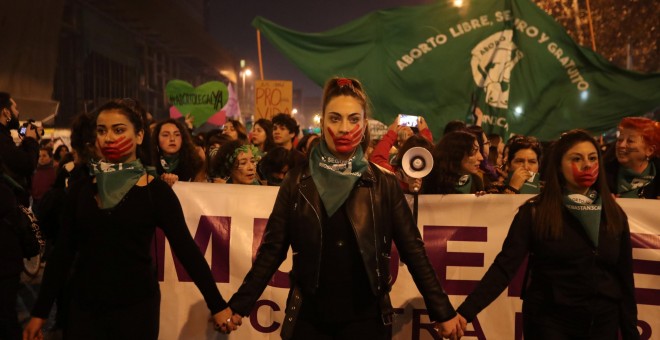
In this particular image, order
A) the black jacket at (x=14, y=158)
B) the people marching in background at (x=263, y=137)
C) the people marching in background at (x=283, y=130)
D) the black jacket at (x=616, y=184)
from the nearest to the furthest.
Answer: the black jacket at (x=616, y=184), the black jacket at (x=14, y=158), the people marching in background at (x=283, y=130), the people marching in background at (x=263, y=137)

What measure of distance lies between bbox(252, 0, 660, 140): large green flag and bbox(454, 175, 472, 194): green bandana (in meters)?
1.89

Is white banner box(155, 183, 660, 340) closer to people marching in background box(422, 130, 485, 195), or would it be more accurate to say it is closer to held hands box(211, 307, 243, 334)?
people marching in background box(422, 130, 485, 195)

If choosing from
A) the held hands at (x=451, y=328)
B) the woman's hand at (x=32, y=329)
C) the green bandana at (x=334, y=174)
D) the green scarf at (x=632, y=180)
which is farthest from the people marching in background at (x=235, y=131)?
the held hands at (x=451, y=328)

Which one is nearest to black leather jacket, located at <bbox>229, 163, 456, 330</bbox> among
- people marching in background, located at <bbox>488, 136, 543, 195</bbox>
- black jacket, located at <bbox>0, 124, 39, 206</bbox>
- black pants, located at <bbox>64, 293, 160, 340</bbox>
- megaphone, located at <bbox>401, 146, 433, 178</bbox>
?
black pants, located at <bbox>64, 293, 160, 340</bbox>

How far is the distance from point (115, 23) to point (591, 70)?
1663 inches

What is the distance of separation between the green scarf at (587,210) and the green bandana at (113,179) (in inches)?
91.3

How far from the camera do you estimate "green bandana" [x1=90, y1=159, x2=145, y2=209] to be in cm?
335

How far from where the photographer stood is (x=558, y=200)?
11.9 ft

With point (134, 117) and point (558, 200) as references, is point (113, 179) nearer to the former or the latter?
point (134, 117)

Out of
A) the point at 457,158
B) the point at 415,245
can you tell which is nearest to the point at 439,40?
the point at 457,158

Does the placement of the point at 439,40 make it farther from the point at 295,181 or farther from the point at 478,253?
the point at 295,181

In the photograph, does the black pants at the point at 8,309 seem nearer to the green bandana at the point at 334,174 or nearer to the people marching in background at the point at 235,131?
the green bandana at the point at 334,174

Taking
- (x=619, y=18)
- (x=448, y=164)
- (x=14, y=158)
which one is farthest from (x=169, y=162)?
(x=619, y=18)

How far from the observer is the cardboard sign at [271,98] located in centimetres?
1156
